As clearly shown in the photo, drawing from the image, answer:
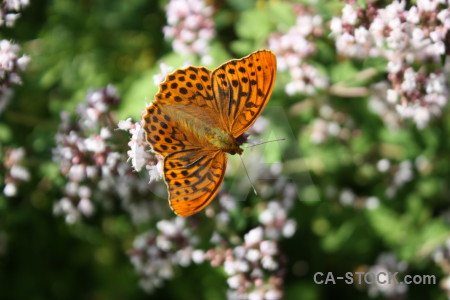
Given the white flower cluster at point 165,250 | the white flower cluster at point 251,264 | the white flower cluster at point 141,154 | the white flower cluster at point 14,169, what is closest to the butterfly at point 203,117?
the white flower cluster at point 141,154

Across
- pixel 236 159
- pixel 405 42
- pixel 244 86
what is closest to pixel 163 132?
pixel 244 86

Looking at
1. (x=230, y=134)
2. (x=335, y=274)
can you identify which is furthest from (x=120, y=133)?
(x=335, y=274)

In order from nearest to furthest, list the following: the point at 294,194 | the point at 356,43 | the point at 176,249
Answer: the point at 356,43 < the point at 176,249 < the point at 294,194

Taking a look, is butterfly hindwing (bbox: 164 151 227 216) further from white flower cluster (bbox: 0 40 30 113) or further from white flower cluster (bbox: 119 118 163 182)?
white flower cluster (bbox: 0 40 30 113)

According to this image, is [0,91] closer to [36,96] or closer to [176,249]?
[36,96]

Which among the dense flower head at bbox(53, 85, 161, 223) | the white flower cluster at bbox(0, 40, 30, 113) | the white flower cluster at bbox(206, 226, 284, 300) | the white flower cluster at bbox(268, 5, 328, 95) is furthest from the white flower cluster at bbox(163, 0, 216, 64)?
the white flower cluster at bbox(206, 226, 284, 300)

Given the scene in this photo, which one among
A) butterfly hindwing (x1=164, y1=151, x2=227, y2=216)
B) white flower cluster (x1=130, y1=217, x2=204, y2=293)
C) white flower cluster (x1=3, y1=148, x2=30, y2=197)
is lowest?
white flower cluster (x1=130, y1=217, x2=204, y2=293)

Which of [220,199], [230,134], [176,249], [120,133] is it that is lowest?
[176,249]

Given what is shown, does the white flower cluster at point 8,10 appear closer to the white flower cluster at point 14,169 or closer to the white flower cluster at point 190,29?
the white flower cluster at point 14,169
